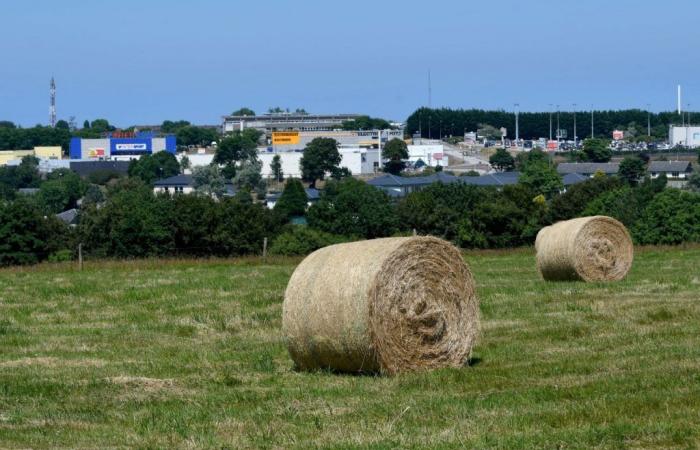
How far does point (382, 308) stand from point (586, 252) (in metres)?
14.8

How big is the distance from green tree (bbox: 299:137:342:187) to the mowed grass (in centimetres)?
16779

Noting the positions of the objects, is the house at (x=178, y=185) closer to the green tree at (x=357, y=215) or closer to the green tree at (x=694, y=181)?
the green tree at (x=694, y=181)

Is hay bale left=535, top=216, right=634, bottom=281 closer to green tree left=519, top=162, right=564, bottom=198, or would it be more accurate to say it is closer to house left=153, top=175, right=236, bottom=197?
green tree left=519, top=162, right=564, bottom=198

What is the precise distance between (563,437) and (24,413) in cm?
531

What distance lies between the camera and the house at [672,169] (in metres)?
181

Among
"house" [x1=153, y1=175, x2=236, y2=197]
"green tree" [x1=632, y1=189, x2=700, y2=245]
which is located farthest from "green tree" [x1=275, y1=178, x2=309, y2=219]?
"green tree" [x1=632, y1=189, x2=700, y2=245]

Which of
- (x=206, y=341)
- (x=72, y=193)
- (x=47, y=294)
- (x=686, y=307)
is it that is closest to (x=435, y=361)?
(x=206, y=341)

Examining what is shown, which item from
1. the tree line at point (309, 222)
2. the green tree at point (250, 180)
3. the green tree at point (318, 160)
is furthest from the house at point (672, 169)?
the tree line at point (309, 222)

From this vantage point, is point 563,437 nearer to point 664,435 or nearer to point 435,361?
point 664,435

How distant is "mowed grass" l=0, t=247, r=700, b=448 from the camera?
482 inches

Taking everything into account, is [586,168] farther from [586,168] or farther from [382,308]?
[382,308]

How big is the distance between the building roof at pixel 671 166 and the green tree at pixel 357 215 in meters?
101

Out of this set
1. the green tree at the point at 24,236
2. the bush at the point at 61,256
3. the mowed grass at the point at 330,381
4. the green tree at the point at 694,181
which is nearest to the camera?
the mowed grass at the point at 330,381

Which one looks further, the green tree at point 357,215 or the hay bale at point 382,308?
the green tree at point 357,215
